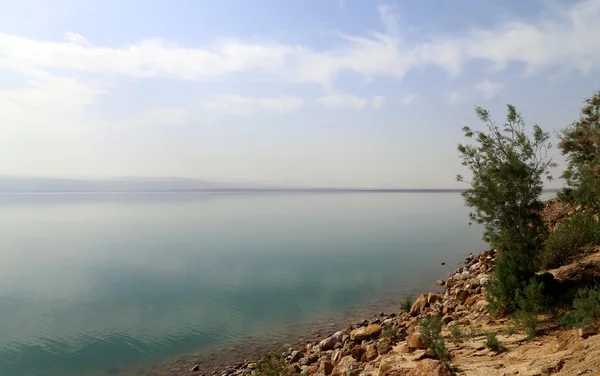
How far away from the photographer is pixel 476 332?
10.3m

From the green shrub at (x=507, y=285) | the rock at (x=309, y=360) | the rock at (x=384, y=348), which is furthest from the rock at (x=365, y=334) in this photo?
the green shrub at (x=507, y=285)

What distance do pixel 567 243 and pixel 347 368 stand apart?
10102 millimetres

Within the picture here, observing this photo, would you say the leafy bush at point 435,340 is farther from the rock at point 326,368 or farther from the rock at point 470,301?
the rock at point 470,301

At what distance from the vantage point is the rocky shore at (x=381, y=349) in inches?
337

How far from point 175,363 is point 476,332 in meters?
10.1

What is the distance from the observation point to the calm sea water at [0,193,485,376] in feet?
53.2

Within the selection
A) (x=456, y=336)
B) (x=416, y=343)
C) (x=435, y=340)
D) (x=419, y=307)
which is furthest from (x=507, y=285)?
(x=419, y=307)

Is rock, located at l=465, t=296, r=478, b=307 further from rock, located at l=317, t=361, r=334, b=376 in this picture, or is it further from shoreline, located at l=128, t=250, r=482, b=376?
rock, located at l=317, t=361, r=334, b=376

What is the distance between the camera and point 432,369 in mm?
6996

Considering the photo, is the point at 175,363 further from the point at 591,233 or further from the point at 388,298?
the point at 591,233

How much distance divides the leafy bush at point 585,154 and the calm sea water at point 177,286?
939cm

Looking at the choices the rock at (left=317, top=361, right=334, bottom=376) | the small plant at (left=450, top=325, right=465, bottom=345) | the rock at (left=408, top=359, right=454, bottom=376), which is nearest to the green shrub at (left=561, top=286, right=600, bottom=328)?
the small plant at (left=450, top=325, right=465, bottom=345)

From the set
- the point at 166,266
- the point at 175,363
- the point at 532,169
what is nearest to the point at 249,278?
the point at 166,266

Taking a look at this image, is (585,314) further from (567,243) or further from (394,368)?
(567,243)
